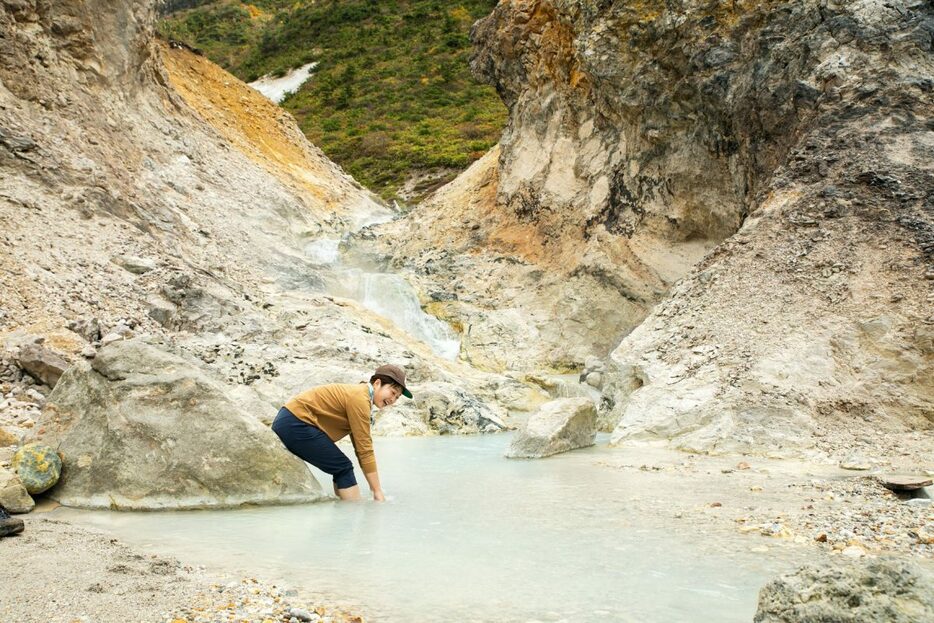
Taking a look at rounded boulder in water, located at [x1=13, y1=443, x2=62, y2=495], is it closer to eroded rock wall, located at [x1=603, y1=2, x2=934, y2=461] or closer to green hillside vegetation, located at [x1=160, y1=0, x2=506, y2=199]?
eroded rock wall, located at [x1=603, y1=2, x2=934, y2=461]

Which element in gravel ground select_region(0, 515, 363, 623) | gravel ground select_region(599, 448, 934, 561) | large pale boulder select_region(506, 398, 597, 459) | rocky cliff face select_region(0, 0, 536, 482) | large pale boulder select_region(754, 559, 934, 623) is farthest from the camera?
rocky cliff face select_region(0, 0, 536, 482)

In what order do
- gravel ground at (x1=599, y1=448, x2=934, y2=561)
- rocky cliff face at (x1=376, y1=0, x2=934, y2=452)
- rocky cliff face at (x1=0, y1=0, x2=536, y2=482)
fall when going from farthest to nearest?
rocky cliff face at (x1=0, y1=0, x2=536, y2=482) → rocky cliff face at (x1=376, y1=0, x2=934, y2=452) → gravel ground at (x1=599, y1=448, x2=934, y2=561)

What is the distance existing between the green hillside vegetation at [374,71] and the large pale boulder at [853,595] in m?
32.0

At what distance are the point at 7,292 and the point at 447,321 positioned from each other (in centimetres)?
1042

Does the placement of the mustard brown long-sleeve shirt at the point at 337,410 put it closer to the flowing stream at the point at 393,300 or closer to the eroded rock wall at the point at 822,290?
the eroded rock wall at the point at 822,290

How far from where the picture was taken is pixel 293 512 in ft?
17.9

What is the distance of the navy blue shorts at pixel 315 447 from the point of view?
5.87 meters

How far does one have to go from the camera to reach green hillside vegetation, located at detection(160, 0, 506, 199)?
40375 millimetres

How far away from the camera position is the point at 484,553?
4238 millimetres

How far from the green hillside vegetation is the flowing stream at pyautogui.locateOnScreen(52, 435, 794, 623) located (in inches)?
1147

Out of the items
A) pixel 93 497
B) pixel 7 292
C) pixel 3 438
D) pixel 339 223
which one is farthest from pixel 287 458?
Answer: pixel 339 223

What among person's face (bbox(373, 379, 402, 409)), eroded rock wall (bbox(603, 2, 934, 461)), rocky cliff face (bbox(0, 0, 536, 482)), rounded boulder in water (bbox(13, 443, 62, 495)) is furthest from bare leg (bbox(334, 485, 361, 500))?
eroded rock wall (bbox(603, 2, 934, 461))

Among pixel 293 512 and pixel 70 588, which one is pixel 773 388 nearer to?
pixel 293 512

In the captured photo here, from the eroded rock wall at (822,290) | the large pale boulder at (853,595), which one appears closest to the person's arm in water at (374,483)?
the large pale boulder at (853,595)
